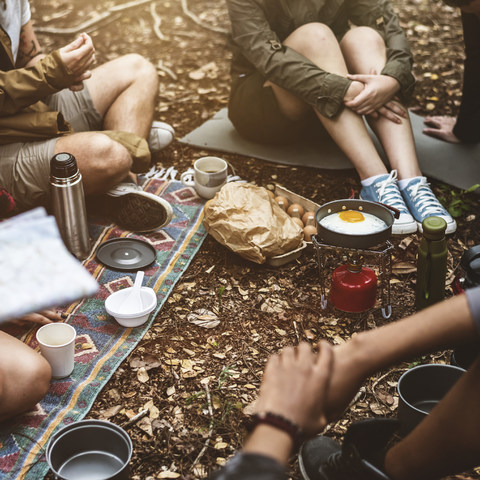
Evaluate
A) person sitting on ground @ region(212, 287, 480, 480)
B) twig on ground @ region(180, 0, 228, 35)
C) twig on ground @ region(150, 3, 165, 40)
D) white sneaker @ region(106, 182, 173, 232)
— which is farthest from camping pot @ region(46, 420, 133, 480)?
twig on ground @ region(180, 0, 228, 35)

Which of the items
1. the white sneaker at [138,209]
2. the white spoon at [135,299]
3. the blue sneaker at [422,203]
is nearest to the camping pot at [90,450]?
the white spoon at [135,299]

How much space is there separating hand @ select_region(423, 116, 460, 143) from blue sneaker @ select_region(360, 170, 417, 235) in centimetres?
86

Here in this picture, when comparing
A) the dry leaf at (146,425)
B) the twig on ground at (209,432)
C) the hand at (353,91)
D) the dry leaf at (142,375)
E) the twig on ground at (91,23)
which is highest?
the hand at (353,91)

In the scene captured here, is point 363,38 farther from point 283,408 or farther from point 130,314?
point 283,408

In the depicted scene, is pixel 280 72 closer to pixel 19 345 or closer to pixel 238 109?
pixel 238 109

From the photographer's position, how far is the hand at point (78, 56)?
306cm

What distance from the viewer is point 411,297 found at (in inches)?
122

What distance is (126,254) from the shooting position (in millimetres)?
3303

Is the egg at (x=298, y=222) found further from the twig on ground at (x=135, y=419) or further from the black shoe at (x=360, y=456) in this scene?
the black shoe at (x=360, y=456)

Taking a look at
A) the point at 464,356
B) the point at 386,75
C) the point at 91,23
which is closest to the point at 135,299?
the point at 464,356

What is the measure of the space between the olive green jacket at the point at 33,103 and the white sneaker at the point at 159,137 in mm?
582

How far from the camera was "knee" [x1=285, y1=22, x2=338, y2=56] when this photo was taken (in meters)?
3.68

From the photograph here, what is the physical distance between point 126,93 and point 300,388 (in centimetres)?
289

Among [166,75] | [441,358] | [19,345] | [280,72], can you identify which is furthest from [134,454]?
[166,75]
